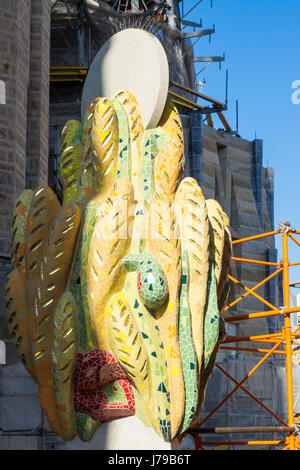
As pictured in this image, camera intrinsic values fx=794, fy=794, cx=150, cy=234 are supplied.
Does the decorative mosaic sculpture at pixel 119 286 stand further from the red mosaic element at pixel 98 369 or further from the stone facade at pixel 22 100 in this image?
the stone facade at pixel 22 100

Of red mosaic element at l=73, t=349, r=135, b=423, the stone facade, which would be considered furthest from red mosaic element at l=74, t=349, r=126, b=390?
the stone facade

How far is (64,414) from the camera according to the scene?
835 cm

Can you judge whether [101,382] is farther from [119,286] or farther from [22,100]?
[22,100]

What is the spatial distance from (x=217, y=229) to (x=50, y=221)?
1.85 metres

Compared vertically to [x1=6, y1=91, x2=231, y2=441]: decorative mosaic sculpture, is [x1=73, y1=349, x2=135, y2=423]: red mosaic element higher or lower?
lower

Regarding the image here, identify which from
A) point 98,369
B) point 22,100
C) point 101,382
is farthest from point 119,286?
point 22,100

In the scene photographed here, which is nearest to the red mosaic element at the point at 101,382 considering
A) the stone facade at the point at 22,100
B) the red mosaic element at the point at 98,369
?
the red mosaic element at the point at 98,369

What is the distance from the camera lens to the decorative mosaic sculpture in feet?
26.6

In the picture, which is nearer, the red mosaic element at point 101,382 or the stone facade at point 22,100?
the red mosaic element at point 101,382

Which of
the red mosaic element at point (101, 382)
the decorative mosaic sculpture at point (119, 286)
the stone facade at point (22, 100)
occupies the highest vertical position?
the stone facade at point (22, 100)

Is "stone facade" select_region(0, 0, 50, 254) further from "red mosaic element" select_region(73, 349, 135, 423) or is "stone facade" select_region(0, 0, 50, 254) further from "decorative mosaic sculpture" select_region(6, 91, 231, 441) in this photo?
"red mosaic element" select_region(73, 349, 135, 423)

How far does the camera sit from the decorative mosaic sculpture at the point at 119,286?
8.12 metres

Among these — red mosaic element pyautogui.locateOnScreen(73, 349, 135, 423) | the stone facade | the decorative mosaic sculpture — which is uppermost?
the stone facade

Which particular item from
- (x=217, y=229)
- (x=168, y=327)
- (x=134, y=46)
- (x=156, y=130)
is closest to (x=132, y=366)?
(x=168, y=327)
